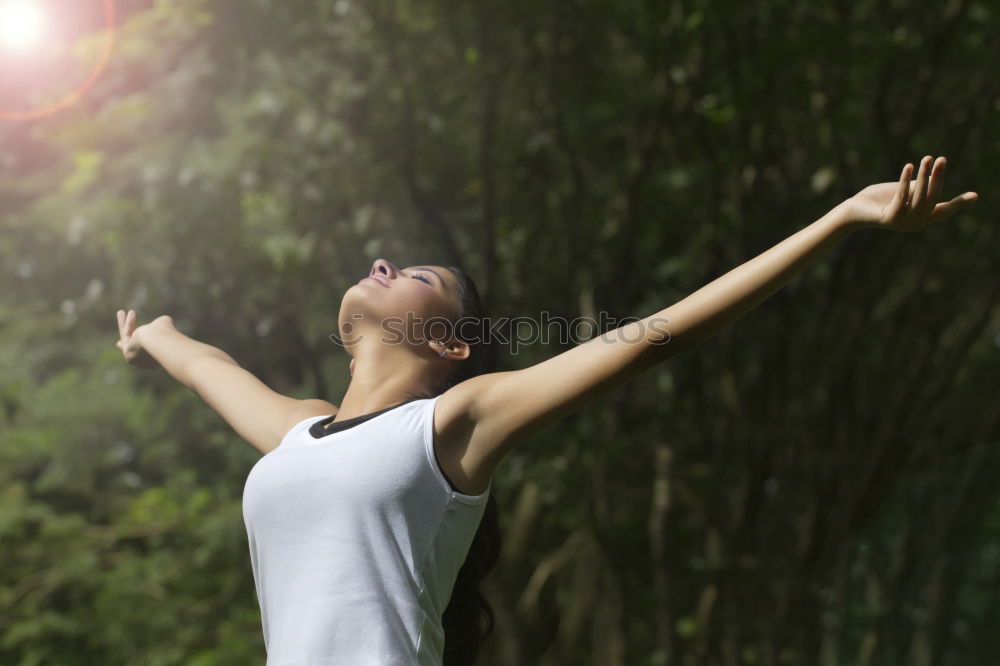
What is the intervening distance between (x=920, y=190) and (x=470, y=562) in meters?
1.11

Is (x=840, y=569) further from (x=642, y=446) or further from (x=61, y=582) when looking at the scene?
(x=61, y=582)

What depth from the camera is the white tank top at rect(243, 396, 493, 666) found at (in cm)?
185

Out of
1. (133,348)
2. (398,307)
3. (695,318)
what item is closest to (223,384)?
(133,348)

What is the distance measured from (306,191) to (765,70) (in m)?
2.75

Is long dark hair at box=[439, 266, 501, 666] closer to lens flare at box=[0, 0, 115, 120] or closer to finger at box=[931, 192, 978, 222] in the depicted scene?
finger at box=[931, 192, 978, 222]

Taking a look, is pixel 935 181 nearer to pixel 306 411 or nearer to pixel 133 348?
pixel 306 411

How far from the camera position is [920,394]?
7465 mm

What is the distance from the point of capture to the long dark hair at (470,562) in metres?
2.26

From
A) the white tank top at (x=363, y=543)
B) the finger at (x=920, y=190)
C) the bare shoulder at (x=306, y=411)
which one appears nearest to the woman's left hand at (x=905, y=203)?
the finger at (x=920, y=190)

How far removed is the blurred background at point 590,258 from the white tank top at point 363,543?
4.01 meters

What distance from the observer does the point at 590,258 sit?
7004 mm

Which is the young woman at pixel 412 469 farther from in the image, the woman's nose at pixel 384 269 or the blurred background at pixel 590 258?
the blurred background at pixel 590 258

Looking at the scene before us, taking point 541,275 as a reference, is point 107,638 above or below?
below

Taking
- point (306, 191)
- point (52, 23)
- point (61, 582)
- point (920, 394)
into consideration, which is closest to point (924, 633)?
point (920, 394)
